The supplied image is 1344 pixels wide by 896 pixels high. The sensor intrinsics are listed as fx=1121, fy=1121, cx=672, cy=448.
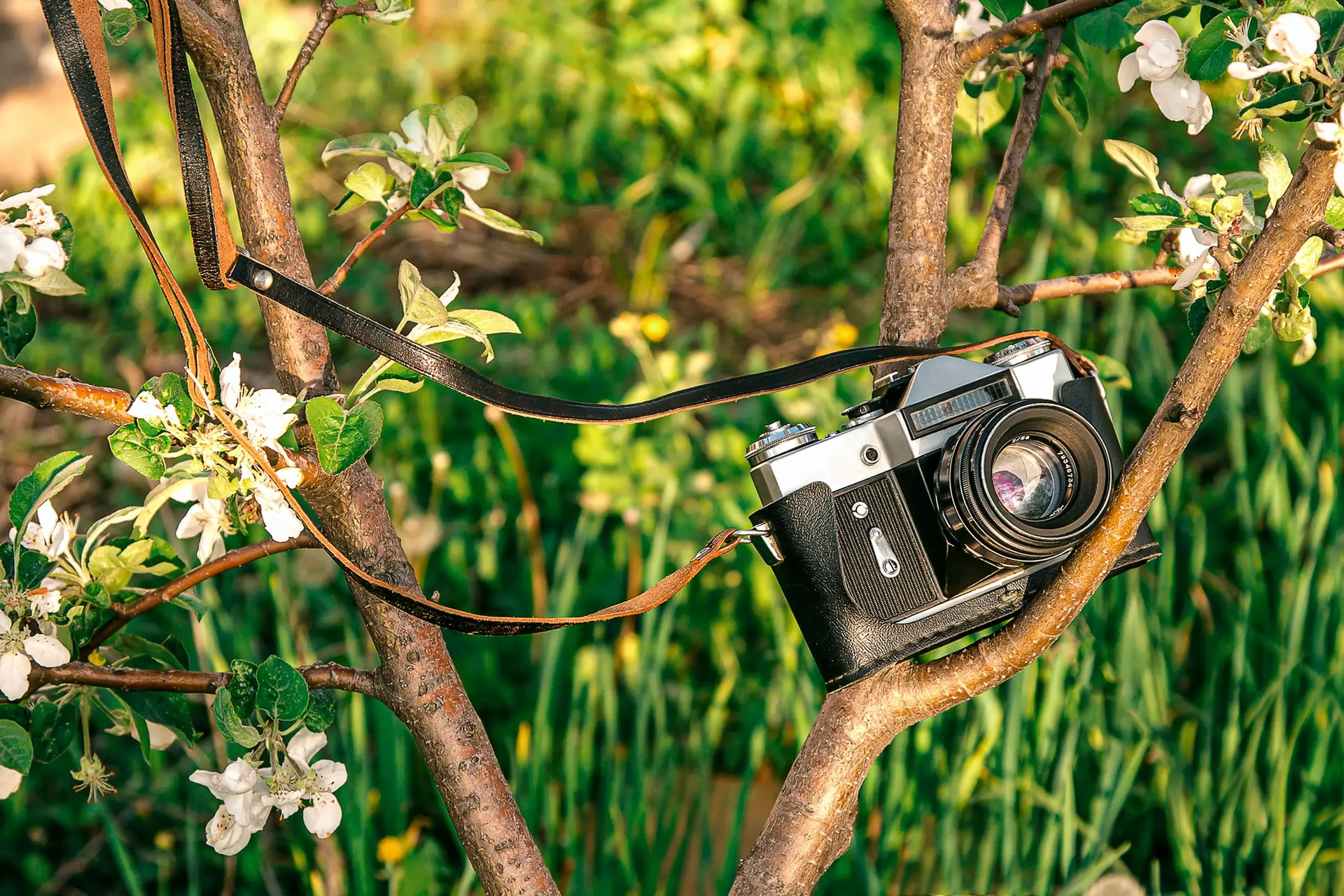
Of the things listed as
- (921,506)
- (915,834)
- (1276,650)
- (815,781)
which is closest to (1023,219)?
(1276,650)

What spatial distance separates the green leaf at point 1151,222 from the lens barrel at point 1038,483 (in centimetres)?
12

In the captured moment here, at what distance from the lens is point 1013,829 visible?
0.99 metres

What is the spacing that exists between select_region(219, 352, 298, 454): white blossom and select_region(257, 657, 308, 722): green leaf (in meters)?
0.12

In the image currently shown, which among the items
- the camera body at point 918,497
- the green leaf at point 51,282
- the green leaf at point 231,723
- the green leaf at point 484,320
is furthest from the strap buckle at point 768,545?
the green leaf at point 51,282

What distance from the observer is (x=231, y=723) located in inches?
22.8

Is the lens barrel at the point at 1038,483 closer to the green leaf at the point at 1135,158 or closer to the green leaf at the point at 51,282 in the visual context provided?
the green leaf at the point at 1135,158

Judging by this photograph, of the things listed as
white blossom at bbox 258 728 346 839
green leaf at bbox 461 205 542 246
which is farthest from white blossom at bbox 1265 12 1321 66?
white blossom at bbox 258 728 346 839

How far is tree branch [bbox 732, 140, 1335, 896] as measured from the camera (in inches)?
22.1

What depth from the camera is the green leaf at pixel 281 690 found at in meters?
0.58

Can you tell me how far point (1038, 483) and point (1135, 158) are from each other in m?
0.21

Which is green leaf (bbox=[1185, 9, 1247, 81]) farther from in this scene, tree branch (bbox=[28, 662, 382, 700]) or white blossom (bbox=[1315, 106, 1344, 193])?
tree branch (bbox=[28, 662, 382, 700])

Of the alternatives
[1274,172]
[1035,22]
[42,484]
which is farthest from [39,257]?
[1274,172]

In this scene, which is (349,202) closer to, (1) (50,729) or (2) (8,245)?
(2) (8,245)

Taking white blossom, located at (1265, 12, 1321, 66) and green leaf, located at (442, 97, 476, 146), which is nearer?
white blossom, located at (1265, 12, 1321, 66)
